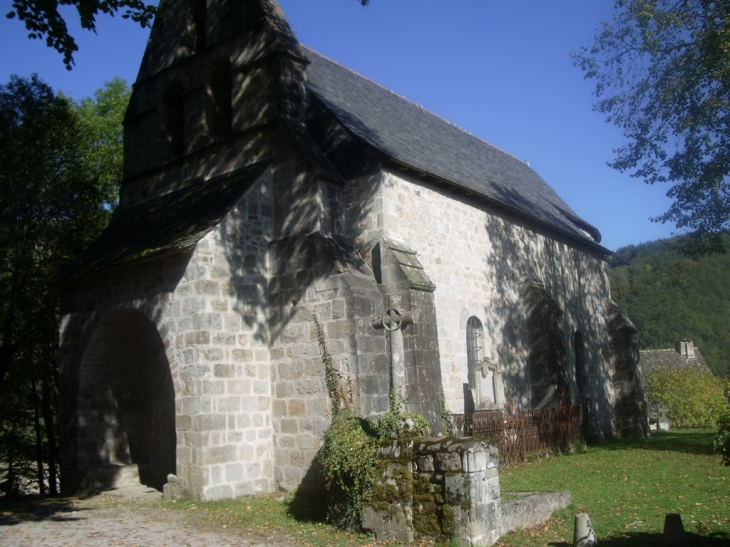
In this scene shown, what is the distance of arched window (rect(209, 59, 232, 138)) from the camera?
14891mm

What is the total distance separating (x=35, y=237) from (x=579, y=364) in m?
16.7

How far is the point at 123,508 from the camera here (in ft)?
35.4

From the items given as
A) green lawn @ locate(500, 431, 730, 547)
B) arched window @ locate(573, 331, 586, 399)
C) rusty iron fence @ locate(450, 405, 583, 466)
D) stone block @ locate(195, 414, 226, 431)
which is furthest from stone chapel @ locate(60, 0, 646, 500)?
arched window @ locate(573, 331, 586, 399)

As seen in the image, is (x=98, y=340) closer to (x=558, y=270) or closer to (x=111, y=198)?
(x=111, y=198)

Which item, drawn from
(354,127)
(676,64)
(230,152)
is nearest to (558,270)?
(676,64)

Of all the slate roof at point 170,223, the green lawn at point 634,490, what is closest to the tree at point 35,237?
the slate roof at point 170,223

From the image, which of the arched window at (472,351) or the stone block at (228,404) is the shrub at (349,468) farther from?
the arched window at (472,351)

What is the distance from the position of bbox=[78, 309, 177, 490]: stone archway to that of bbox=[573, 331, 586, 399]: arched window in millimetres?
13115

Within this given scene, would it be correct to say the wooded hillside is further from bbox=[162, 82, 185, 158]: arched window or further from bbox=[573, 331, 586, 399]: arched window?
bbox=[162, 82, 185, 158]: arched window

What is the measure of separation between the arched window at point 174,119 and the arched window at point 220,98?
1.02 metres

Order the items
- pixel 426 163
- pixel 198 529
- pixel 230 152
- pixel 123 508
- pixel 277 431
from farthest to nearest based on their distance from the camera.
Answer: pixel 426 163
pixel 230 152
pixel 277 431
pixel 123 508
pixel 198 529

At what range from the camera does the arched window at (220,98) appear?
14891mm

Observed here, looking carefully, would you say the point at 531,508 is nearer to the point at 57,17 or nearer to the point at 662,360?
the point at 57,17

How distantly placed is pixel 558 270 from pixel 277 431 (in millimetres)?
12241
